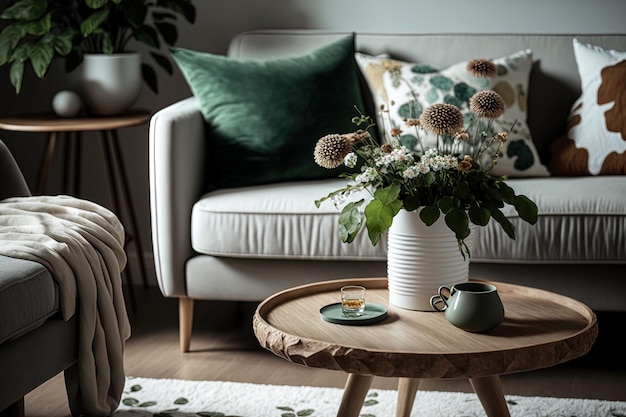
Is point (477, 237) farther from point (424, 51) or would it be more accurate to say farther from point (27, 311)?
point (27, 311)

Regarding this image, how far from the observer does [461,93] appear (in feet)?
9.73

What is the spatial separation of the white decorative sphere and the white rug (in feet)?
3.63

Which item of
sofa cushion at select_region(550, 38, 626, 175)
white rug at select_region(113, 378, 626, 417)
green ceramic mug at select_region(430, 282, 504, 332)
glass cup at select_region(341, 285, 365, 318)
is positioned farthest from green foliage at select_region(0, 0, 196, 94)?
green ceramic mug at select_region(430, 282, 504, 332)

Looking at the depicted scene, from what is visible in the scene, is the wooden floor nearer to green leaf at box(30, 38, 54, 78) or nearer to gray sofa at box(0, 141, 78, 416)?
gray sofa at box(0, 141, 78, 416)

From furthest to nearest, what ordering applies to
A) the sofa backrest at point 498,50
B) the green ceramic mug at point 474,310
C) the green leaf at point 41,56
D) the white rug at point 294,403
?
1. the sofa backrest at point 498,50
2. the green leaf at point 41,56
3. the white rug at point 294,403
4. the green ceramic mug at point 474,310

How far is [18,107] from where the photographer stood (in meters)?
3.77

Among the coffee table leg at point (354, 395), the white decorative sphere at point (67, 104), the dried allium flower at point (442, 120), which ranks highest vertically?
the dried allium flower at point (442, 120)

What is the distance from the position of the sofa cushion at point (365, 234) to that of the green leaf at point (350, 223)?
676mm

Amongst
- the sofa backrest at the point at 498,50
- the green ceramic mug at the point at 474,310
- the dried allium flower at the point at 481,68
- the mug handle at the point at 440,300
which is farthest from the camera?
the sofa backrest at the point at 498,50

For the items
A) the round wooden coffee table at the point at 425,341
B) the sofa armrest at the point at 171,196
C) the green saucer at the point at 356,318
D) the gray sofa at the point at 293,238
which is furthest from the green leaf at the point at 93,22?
the green saucer at the point at 356,318

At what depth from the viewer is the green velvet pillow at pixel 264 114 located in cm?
291

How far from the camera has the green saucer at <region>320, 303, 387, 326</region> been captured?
71.1 inches

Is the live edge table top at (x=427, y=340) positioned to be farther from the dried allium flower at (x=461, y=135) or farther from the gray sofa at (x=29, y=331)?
the gray sofa at (x=29, y=331)

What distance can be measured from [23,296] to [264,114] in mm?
1219
